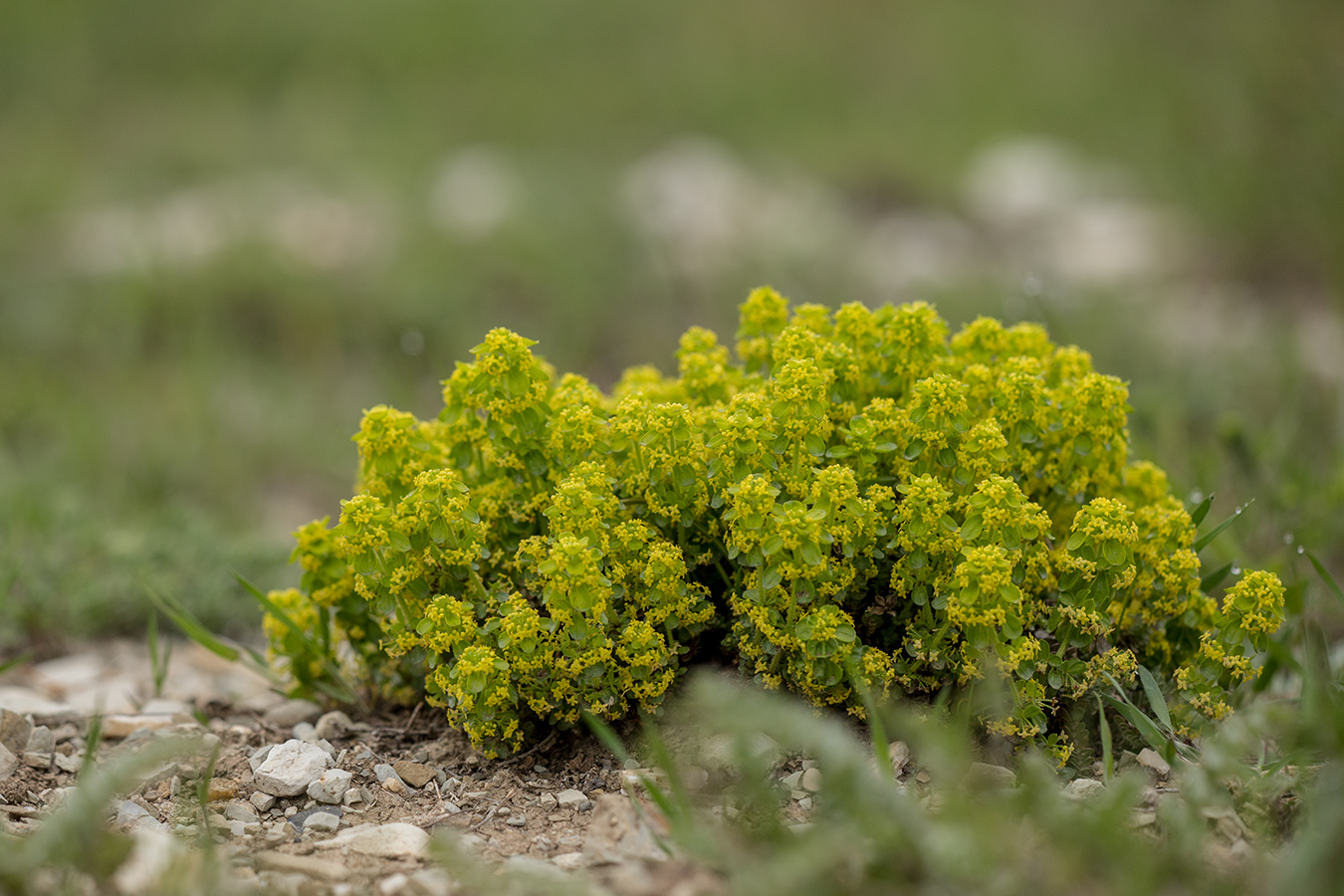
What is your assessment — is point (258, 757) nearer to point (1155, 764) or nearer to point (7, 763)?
point (7, 763)

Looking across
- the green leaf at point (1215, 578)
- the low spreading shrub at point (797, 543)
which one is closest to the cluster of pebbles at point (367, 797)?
the low spreading shrub at point (797, 543)

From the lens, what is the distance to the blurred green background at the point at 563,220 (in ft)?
14.9

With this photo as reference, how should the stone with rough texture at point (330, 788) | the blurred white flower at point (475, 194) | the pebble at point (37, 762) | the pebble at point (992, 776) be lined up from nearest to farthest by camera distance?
the pebble at point (992, 776)
the stone with rough texture at point (330, 788)
the pebble at point (37, 762)
the blurred white flower at point (475, 194)

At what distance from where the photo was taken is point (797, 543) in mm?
1977

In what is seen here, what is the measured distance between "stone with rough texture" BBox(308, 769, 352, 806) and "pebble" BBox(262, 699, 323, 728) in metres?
0.49

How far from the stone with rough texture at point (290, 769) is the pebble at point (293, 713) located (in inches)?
14.4

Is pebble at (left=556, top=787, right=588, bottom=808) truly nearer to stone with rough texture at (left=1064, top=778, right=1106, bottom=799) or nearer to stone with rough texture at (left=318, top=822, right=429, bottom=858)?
stone with rough texture at (left=318, top=822, right=429, bottom=858)

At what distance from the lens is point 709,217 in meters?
8.10

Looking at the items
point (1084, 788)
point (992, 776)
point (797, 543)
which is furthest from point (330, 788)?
point (1084, 788)

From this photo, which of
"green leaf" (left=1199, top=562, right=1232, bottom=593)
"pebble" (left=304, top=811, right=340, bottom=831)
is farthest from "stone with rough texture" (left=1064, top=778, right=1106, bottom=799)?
"pebble" (left=304, top=811, right=340, bottom=831)

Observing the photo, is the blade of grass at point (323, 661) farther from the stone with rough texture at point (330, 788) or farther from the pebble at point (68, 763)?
the pebble at point (68, 763)

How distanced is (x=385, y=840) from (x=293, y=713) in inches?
32.8

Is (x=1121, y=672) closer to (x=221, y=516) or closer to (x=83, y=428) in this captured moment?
(x=221, y=516)

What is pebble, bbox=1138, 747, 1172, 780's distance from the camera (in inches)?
86.2
